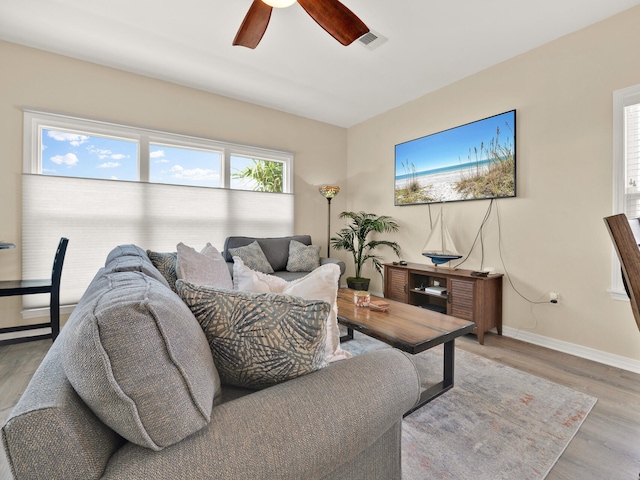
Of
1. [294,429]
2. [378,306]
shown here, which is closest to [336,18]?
[378,306]

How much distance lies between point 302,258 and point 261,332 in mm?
2970

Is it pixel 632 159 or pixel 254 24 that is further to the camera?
pixel 632 159

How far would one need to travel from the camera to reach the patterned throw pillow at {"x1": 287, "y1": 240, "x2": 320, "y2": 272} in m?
3.74

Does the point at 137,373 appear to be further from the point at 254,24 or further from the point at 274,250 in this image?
the point at 274,250

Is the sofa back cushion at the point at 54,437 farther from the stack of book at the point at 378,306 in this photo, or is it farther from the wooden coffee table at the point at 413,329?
the stack of book at the point at 378,306

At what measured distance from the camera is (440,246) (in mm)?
3256

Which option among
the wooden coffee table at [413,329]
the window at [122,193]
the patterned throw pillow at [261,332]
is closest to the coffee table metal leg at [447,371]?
the wooden coffee table at [413,329]

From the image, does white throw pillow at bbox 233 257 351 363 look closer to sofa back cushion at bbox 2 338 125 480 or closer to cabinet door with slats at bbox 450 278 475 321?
sofa back cushion at bbox 2 338 125 480

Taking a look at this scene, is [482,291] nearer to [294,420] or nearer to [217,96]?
[294,420]

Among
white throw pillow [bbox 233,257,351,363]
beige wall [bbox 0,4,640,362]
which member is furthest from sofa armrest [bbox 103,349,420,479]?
beige wall [bbox 0,4,640,362]

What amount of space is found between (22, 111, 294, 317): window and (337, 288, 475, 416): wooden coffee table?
2.30m

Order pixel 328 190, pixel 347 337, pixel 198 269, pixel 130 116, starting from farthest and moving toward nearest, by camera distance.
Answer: pixel 328 190
pixel 130 116
pixel 347 337
pixel 198 269

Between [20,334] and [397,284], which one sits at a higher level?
[397,284]

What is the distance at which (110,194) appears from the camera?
3.12 m
